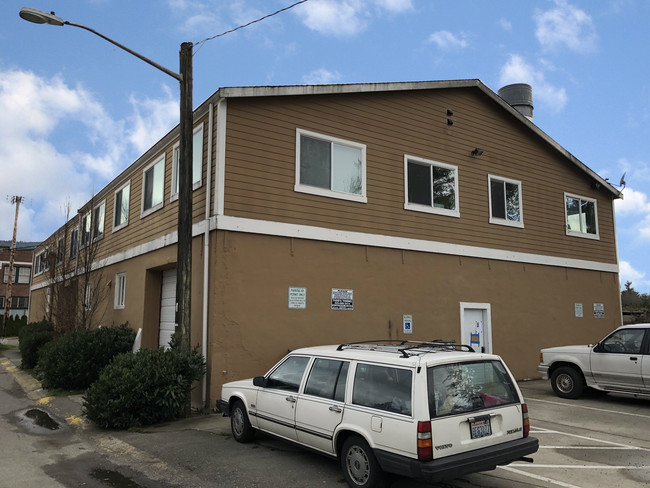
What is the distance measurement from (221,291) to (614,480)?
22.5ft

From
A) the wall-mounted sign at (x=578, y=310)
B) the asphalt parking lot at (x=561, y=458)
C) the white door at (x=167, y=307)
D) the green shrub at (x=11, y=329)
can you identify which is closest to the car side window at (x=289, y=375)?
the asphalt parking lot at (x=561, y=458)

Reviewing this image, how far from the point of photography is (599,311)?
A: 17.3 m

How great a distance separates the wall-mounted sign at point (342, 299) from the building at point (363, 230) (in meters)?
0.03

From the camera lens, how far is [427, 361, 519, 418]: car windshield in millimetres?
5211

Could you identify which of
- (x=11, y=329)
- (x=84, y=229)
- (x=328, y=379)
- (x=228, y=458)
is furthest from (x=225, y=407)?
(x=11, y=329)

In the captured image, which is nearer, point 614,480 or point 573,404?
point 614,480

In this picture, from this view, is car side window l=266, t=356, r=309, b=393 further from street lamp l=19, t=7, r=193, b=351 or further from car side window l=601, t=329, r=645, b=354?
car side window l=601, t=329, r=645, b=354

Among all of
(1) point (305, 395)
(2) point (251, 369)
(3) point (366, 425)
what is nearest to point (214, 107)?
(2) point (251, 369)

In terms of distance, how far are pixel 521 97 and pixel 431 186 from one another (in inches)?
341

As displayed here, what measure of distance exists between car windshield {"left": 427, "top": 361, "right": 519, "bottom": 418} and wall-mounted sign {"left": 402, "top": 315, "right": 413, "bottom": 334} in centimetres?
671

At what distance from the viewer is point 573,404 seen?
36.2ft

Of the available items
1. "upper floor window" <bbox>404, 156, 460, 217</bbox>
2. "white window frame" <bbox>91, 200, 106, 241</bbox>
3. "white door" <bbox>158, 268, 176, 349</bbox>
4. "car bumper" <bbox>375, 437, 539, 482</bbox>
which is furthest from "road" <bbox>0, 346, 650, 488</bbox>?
"white window frame" <bbox>91, 200, 106, 241</bbox>

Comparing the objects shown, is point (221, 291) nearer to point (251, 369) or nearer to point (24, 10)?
point (251, 369)

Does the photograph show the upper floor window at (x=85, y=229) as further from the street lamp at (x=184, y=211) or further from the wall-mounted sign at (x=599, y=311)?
the wall-mounted sign at (x=599, y=311)
